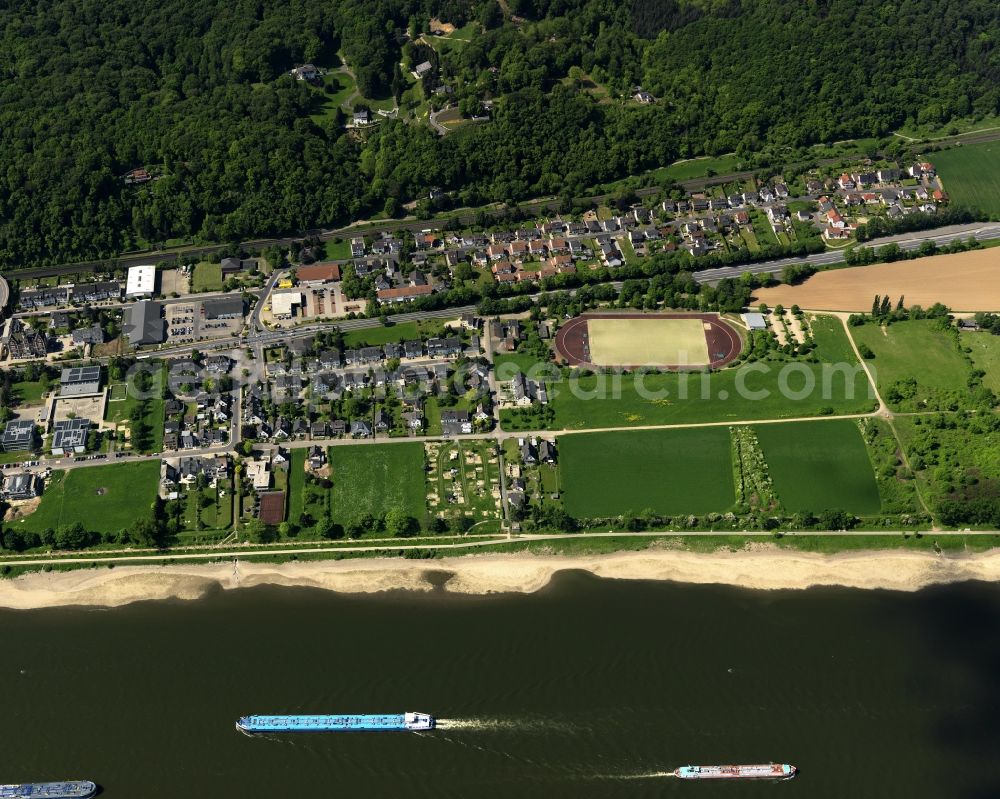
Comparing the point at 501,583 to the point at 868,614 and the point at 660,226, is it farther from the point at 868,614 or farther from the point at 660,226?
the point at 660,226

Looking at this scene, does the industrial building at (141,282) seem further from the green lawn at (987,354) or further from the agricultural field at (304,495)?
the green lawn at (987,354)

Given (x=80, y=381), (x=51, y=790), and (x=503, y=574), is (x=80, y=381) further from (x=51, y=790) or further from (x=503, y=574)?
(x=503, y=574)

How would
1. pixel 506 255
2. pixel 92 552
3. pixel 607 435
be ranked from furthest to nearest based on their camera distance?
1. pixel 506 255
2. pixel 607 435
3. pixel 92 552

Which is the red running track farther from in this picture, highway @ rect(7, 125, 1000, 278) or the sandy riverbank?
the sandy riverbank

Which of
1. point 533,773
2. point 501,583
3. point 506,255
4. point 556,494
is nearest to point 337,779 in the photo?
point 533,773

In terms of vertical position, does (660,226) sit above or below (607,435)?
above

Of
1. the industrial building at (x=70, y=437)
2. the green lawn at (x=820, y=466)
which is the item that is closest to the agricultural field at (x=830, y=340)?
the green lawn at (x=820, y=466)

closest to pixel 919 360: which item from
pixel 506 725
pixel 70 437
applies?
pixel 506 725
